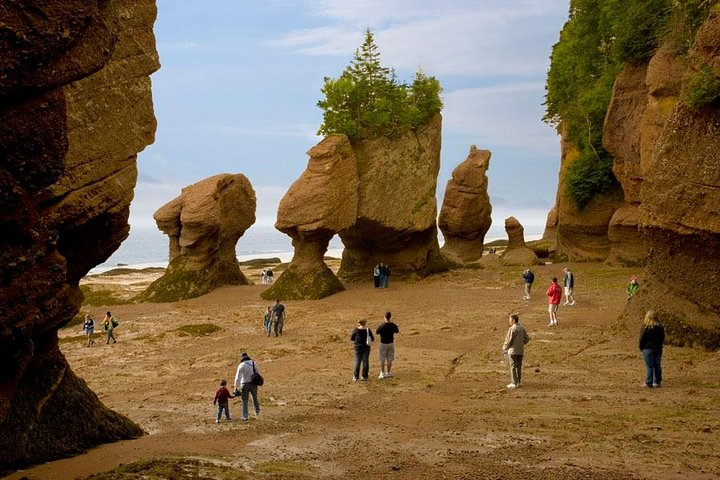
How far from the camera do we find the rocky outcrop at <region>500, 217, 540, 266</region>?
55.2 m

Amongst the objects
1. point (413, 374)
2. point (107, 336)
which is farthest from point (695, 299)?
point (107, 336)

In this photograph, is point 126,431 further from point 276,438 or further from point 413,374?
point 413,374

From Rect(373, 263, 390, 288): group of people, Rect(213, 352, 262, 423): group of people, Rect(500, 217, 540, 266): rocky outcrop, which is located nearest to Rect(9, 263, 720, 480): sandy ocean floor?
Rect(213, 352, 262, 423): group of people

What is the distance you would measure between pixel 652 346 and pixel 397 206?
2794cm

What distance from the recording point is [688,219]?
2147cm

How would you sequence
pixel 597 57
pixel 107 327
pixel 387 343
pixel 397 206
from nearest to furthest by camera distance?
1. pixel 387 343
2. pixel 107 327
3. pixel 397 206
4. pixel 597 57

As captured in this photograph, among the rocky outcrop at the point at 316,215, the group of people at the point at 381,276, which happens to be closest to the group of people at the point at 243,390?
the rocky outcrop at the point at 316,215

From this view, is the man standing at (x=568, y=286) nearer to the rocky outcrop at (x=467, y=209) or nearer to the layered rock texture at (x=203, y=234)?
the layered rock texture at (x=203, y=234)

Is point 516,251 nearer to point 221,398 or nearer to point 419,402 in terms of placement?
point 419,402

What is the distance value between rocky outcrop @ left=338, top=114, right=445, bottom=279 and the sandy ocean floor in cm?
1101

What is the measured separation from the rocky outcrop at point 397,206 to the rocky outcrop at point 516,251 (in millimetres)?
8713

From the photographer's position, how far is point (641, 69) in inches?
1734

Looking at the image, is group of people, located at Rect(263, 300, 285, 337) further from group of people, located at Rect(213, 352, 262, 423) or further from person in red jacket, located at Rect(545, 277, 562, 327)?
group of people, located at Rect(213, 352, 262, 423)

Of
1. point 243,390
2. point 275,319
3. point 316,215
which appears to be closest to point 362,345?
point 243,390
